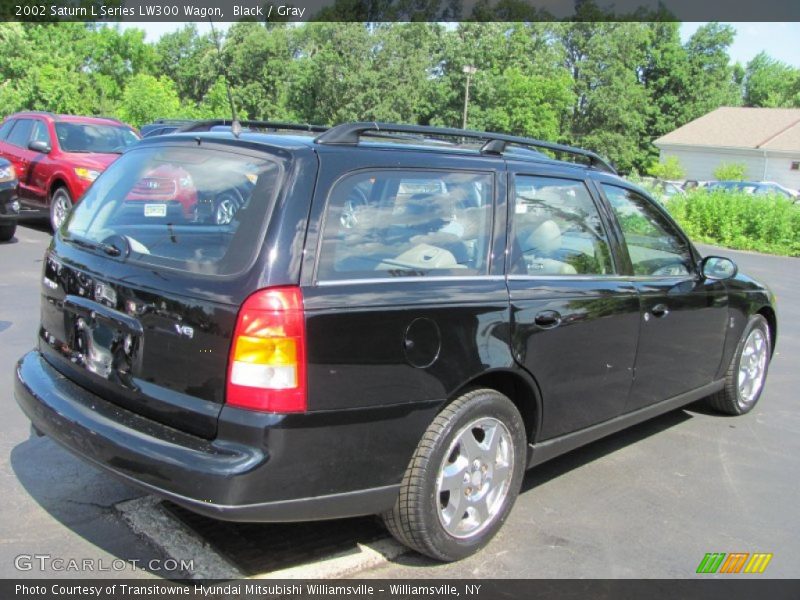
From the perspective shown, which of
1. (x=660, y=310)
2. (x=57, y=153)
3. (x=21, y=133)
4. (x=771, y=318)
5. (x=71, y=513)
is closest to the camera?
(x=71, y=513)

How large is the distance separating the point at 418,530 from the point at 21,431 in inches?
101

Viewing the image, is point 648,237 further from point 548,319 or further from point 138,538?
point 138,538

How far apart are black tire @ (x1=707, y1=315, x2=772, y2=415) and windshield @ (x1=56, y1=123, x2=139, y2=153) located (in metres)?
9.44

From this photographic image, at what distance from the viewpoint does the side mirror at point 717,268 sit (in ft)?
16.3

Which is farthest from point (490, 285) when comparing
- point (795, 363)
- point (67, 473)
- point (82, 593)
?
point (795, 363)

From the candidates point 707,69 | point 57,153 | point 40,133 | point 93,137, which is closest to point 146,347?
point 57,153

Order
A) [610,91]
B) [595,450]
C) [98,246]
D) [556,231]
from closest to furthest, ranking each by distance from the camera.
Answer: [98,246]
[556,231]
[595,450]
[610,91]

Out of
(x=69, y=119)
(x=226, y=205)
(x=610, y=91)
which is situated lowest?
(x=226, y=205)

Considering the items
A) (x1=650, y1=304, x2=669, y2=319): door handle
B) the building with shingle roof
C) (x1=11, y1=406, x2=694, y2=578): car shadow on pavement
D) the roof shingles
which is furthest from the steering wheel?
the roof shingles

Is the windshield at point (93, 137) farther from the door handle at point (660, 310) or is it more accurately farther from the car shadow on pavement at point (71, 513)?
the door handle at point (660, 310)

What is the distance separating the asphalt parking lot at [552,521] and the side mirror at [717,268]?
43.7 inches

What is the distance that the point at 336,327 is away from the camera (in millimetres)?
2889

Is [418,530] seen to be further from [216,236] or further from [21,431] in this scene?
[21,431]
